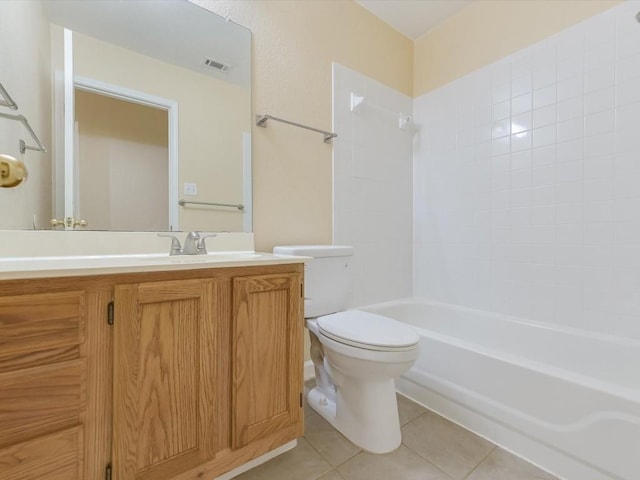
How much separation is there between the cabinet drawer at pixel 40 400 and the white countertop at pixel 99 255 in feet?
0.74

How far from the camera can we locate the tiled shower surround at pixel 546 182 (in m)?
1.44

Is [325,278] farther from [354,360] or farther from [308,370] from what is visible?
[308,370]

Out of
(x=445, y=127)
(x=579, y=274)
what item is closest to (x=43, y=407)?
(x=579, y=274)

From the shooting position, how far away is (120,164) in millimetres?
1272

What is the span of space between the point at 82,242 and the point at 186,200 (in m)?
0.44

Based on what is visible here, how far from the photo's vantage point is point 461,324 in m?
2.02

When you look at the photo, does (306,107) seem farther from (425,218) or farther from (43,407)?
(43,407)

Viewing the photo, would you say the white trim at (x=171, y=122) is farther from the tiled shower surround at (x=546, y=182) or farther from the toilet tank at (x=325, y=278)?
the tiled shower surround at (x=546, y=182)

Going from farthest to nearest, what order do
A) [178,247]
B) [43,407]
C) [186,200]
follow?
[186,200]
[178,247]
[43,407]

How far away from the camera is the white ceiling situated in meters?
1.99

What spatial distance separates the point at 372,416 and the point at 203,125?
1.54 m

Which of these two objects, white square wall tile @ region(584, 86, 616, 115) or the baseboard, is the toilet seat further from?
white square wall tile @ region(584, 86, 616, 115)

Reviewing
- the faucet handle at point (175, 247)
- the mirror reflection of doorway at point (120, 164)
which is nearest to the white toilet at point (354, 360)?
the faucet handle at point (175, 247)

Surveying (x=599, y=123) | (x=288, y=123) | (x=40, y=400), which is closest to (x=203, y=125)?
(x=288, y=123)
